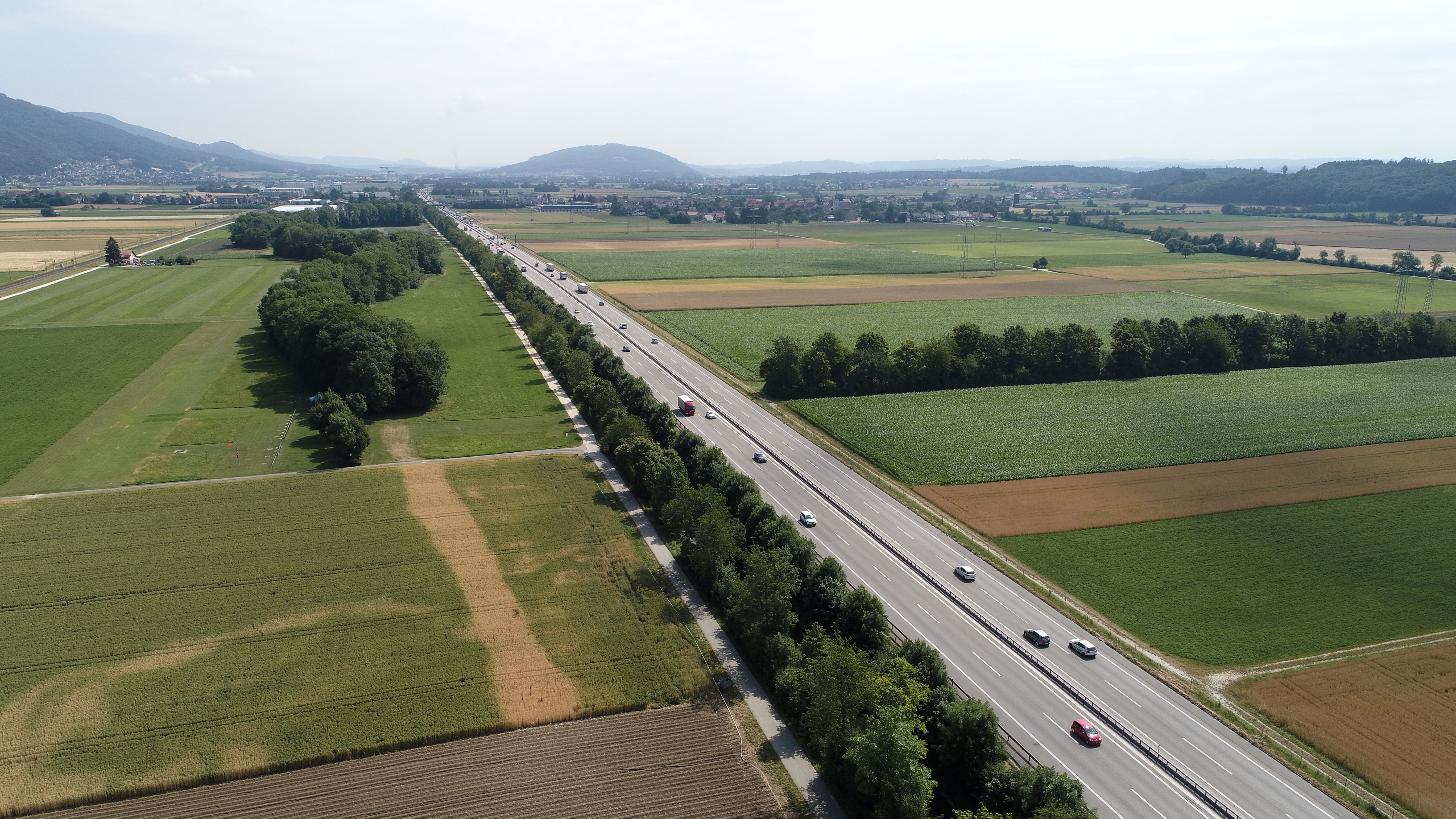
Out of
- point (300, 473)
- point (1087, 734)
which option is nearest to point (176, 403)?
point (300, 473)

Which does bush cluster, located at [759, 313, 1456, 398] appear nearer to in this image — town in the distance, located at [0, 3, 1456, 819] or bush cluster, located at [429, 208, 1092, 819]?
town in the distance, located at [0, 3, 1456, 819]

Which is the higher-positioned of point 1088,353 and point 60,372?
point 1088,353

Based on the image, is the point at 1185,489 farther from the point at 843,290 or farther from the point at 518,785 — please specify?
the point at 843,290

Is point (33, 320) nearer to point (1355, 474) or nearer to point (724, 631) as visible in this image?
point (724, 631)

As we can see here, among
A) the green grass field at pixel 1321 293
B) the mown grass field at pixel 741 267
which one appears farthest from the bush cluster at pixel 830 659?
the green grass field at pixel 1321 293

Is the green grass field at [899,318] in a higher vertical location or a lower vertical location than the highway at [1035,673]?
higher

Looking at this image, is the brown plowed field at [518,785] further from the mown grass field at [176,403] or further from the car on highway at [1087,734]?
the mown grass field at [176,403]
